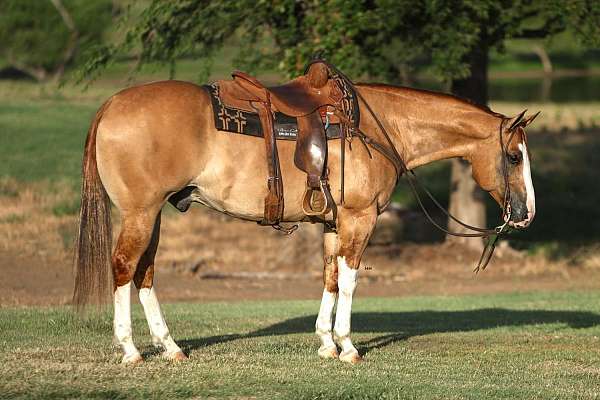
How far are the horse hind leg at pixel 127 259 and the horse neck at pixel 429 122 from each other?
2475 mm

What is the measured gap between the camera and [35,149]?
28.2 metres

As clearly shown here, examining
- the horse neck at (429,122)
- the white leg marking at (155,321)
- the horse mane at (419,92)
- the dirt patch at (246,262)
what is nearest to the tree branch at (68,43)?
the dirt patch at (246,262)

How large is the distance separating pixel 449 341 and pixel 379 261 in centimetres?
1007

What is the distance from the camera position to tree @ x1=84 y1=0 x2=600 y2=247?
1648cm

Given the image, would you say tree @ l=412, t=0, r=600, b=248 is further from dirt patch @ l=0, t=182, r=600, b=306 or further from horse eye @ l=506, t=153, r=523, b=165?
horse eye @ l=506, t=153, r=523, b=165

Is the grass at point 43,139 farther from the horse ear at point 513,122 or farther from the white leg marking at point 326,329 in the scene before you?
the horse ear at point 513,122

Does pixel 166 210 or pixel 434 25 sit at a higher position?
pixel 434 25

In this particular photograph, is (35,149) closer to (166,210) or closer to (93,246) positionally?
(166,210)

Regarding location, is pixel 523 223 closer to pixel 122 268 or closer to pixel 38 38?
pixel 122 268

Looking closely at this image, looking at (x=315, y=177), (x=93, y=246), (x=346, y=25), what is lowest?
(x=93, y=246)

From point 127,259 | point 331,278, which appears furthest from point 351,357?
point 127,259

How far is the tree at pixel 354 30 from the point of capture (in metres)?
16.5

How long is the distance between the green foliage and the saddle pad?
286 inches

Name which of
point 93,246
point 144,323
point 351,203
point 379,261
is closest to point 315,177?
point 351,203
